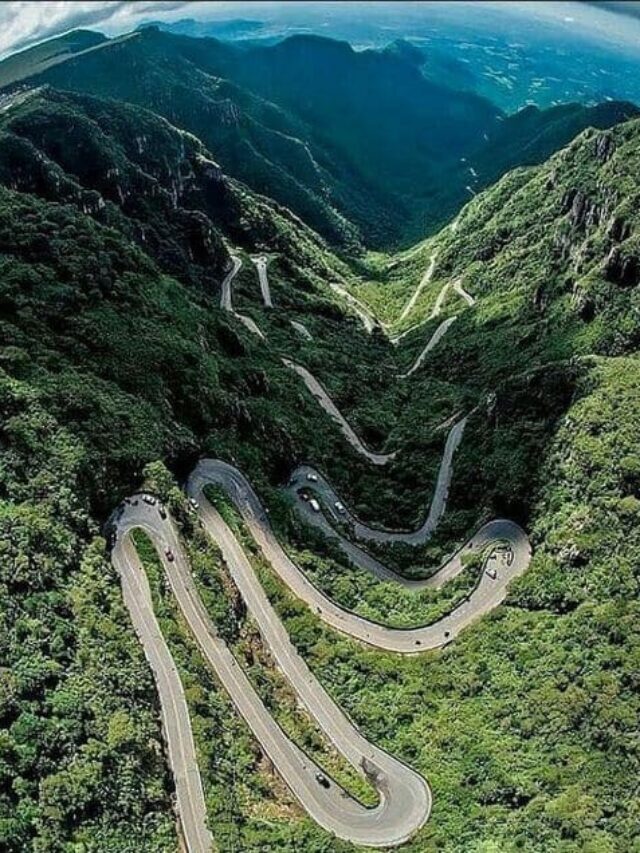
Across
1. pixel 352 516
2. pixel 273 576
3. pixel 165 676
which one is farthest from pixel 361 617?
pixel 165 676

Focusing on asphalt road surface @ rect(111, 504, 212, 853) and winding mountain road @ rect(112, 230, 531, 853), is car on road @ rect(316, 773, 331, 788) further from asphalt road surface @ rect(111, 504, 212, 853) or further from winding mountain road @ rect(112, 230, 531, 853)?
asphalt road surface @ rect(111, 504, 212, 853)

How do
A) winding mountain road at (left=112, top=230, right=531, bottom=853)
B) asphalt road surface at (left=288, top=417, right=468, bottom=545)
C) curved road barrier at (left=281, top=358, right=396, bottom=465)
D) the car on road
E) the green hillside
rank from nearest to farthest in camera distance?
1. the green hillside
2. winding mountain road at (left=112, top=230, right=531, bottom=853)
3. the car on road
4. asphalt road surface at (left=288, top=417, right=468, bottom=545)
5. curved road barrier at (left=281, top=358, right=396, bottom=465)

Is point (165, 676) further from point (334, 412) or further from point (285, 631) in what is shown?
point (334, 412)

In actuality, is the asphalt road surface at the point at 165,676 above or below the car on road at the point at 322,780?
above

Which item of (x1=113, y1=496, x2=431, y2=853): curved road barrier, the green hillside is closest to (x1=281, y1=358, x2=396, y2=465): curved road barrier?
the green hillside

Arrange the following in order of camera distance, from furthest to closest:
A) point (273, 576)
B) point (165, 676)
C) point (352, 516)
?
point (352, 516)
point (273, 576)
point (165, 676)

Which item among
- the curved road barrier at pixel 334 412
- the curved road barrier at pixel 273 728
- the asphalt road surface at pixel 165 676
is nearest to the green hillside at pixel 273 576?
the asphalt road surface at pixel 165 676

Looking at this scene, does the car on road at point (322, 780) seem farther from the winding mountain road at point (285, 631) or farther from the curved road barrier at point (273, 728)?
the winding mountain road at point (285, 631)
